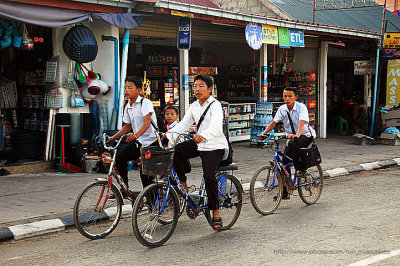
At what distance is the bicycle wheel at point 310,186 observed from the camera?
789cm

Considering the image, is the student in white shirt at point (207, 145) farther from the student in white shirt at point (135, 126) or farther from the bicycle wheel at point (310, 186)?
the bicycle wheel at point (310, 186)

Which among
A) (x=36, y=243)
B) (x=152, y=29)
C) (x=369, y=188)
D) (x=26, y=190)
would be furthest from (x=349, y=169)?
(x=36, y=243)

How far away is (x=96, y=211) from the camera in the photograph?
608 centimetres

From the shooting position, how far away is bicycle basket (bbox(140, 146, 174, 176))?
559cm

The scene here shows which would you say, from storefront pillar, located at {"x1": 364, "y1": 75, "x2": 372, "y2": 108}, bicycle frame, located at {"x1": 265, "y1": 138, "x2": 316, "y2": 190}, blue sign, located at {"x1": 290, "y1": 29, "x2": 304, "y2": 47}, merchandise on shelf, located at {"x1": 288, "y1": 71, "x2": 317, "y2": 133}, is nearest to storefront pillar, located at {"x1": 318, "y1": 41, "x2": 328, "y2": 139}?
merchandise on shelf, located at {"x1": 288, "y1": 71, "x2": 317, "y2": 133}

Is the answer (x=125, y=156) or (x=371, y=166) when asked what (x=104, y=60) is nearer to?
(x=125, y=156)

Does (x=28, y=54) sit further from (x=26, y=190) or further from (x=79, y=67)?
Result: (x=26, y=190)

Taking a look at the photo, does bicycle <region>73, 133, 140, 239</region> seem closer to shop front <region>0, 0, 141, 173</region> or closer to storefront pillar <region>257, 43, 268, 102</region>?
shop front <region>0, 0, 141, 173</region>

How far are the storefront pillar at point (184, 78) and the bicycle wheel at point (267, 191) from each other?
20.0 feet

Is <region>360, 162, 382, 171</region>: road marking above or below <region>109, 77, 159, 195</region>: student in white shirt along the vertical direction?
below

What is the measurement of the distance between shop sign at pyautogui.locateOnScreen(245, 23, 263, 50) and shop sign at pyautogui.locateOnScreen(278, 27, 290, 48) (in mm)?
969

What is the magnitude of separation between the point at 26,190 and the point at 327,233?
16.8ft

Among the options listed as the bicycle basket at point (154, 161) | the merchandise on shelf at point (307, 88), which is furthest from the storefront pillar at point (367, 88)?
the bicycle basket at point (154, 161)

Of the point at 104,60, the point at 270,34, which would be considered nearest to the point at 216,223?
the point at 104,60
